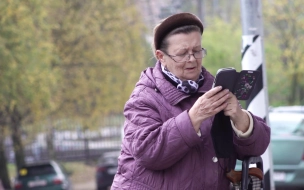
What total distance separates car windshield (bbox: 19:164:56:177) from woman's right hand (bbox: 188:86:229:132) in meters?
17.1

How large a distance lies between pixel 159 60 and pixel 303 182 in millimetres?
7697

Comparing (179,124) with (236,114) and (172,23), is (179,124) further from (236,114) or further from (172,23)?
(172,23)

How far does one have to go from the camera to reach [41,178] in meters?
19.4

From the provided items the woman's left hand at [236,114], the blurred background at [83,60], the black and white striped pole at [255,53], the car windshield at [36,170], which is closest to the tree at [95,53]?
the blurred background at [83,60]

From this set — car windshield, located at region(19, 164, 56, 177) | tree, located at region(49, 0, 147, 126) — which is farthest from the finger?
tree, located at region(49, 0, 147, 126)

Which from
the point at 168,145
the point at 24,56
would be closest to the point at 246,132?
the point at 168,145

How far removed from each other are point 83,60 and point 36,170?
472 cm

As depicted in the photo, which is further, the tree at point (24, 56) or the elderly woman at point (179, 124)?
the tree at point (24, 56)

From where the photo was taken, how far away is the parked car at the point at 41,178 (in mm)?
19250

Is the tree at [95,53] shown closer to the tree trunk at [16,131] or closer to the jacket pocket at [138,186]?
the tree trunk at [16,131]

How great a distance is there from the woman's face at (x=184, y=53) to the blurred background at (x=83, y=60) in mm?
10030

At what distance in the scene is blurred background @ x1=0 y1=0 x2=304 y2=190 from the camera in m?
16.6

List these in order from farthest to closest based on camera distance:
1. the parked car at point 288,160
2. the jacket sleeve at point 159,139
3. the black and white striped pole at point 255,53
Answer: the parked car at point 288,160, the black and white striped pole at point 255,53, the jacket sleeve at point 159,139

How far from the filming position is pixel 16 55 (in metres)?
15.8
